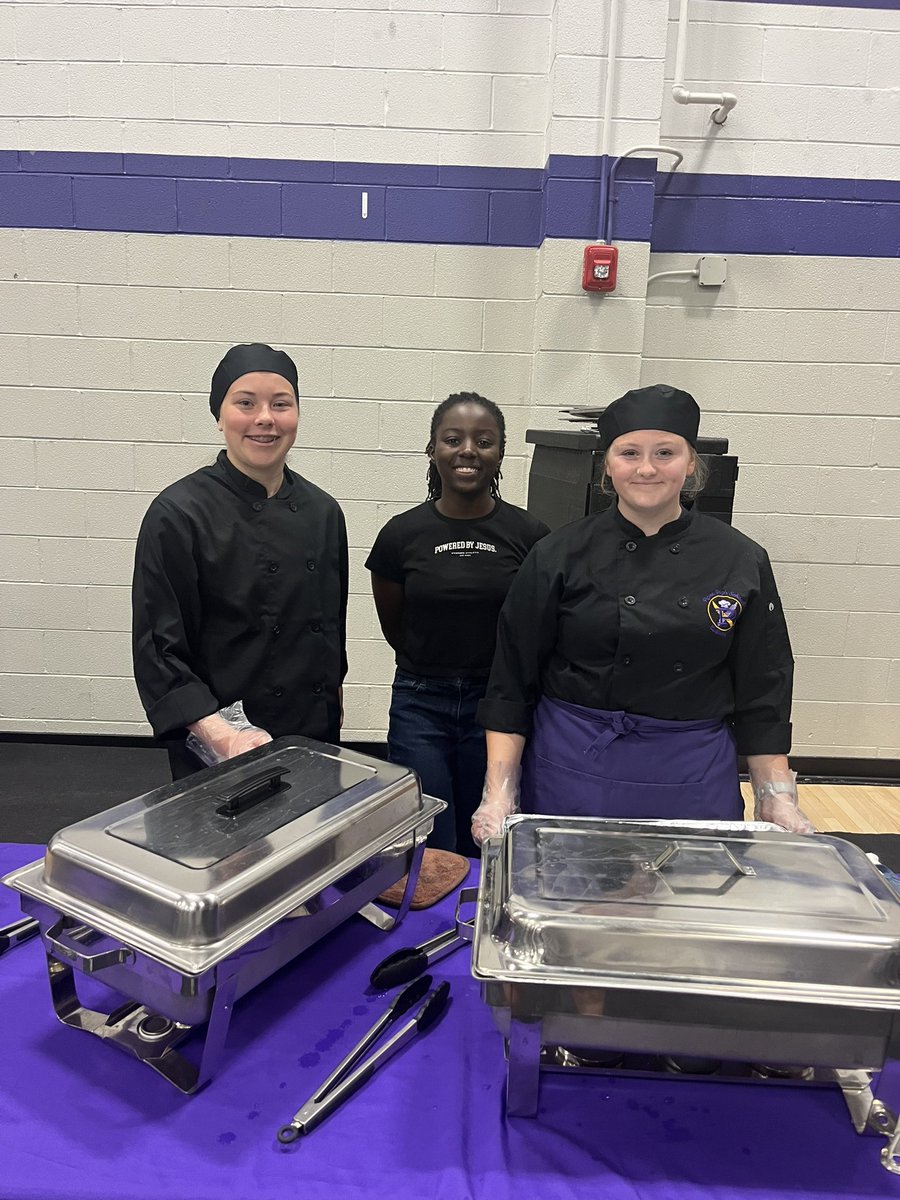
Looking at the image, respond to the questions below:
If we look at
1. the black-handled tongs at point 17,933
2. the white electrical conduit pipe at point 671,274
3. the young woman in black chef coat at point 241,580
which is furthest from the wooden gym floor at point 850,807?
the black-handled tongs at point 17,933

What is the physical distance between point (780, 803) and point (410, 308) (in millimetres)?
2275

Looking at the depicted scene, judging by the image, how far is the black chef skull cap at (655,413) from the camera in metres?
1.35

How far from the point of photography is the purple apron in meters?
1.39

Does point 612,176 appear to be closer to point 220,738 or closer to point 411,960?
point 220,738

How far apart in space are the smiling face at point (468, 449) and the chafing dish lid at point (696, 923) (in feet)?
3.53

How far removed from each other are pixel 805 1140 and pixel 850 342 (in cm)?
290

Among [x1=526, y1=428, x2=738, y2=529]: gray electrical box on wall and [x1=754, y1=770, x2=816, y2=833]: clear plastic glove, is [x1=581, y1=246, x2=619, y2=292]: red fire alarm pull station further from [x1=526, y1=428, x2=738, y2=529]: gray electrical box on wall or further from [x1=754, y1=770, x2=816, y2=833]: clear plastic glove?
[x1=754, y1=770, x2=816, y2=833]: clear plastic glove

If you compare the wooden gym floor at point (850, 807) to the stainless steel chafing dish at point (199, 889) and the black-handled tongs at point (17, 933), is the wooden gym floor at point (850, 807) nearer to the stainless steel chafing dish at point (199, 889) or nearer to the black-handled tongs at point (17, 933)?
the stainless steel chafing dish at point (199, 889)

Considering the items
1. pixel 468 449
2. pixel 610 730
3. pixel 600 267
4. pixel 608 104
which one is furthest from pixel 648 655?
pixel 608 104

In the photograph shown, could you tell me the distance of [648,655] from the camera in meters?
1.37

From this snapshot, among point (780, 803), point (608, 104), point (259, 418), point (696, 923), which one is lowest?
point (780, 803)

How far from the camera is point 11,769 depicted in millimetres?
3119

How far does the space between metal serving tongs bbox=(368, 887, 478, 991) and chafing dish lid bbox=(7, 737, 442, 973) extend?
0.13m

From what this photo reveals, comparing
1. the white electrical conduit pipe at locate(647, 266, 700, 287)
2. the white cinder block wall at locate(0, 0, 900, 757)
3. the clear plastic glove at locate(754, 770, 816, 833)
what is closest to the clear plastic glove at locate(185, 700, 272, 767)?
the clear plastic glove at locate(754, 770, 816, 833)
